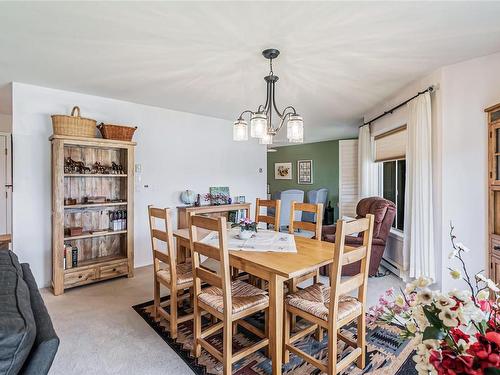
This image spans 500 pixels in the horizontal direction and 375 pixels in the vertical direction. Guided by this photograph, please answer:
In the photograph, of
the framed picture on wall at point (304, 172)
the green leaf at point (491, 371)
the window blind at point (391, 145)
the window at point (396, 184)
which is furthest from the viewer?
the framed picture on wall at point (304, 172)

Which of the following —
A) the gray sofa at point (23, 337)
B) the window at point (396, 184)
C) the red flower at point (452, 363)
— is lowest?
the gray sofa at point (23, 337)

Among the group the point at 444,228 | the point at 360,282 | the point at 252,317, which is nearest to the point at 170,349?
the point at 252,317

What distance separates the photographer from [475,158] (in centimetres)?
272

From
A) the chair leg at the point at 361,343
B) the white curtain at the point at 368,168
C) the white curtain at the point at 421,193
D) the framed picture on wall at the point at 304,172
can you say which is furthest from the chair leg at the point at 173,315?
the framed picture on wall at the point at 304,172

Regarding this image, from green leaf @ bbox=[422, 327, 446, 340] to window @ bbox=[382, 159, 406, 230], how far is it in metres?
3.82

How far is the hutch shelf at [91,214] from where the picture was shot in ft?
10.4

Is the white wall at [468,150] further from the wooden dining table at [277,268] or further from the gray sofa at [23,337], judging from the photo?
the gray sofa at [23,337]

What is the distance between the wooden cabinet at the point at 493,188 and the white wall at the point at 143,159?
368 centimetres

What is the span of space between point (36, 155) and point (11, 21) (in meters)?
1.77

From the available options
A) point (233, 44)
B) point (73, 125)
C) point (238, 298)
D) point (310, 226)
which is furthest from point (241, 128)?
point (73, 125)

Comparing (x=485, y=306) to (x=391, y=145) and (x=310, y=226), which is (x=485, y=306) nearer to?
(x=310, y=226)

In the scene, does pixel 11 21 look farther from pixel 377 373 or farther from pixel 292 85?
pixel 377 373

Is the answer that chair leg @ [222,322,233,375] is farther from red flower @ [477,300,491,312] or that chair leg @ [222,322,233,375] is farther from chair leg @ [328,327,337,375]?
red flower @ [477,300,491,312]

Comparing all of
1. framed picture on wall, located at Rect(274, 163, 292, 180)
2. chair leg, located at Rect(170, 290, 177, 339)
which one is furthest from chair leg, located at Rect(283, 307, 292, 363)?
framed picture on wall, located at Rect(274, 163, 292, 180)
